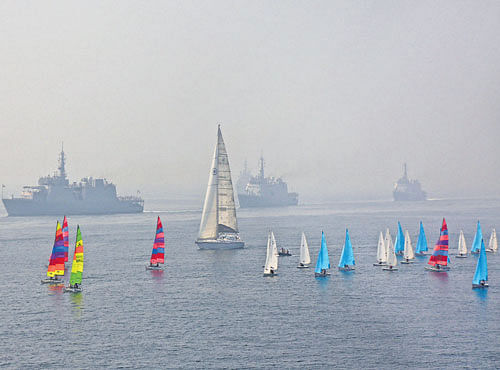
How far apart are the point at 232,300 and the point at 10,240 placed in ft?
272

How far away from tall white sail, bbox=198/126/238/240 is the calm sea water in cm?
1489

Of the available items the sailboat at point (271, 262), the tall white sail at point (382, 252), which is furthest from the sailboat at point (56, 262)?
the tall white sail at point (382, 252)

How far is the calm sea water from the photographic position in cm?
3991

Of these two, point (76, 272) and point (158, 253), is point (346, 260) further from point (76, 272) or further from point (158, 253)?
point (76, 272)

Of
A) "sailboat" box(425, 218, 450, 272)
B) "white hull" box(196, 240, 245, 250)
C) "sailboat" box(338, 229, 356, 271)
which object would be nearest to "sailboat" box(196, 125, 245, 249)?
"white hull" box(196, 240, 245, 250)

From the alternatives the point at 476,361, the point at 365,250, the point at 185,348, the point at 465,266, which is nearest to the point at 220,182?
the point at 365,250

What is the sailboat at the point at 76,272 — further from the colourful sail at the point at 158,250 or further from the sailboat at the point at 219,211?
the sailboat at the point at 219,211

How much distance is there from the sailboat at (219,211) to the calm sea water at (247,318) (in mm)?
13623

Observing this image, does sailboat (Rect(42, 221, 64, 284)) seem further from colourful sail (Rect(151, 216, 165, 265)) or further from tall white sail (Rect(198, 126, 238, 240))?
tall white sail (Rect(198, 126, 238, 240))

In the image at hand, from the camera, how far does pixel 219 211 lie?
322 feet

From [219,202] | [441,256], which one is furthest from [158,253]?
[441,256]

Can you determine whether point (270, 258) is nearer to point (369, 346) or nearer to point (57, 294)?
point (57, 294)

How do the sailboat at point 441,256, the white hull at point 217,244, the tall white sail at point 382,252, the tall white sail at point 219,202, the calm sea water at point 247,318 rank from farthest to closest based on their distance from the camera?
the tall white sail at point 219,202 < the white hull at point 217,244 < the tall white sail at point 382,252 < the sailboat at point 441,256 < the calm sea water at point 247,318

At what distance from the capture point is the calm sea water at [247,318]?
39909mm
